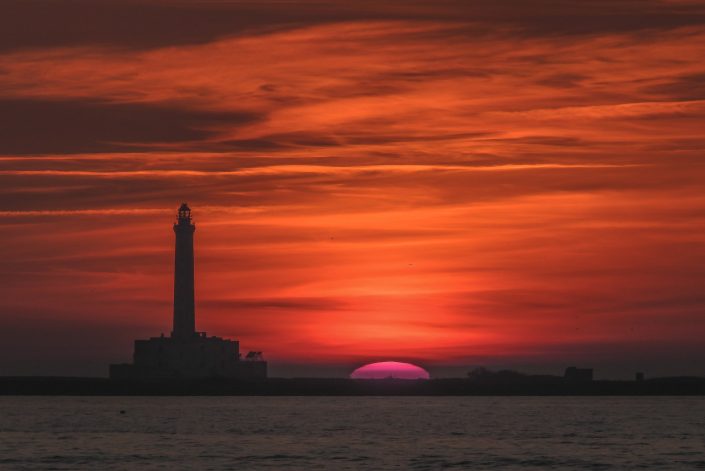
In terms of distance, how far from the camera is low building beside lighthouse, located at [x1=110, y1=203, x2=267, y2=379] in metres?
169

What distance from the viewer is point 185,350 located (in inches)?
6998
